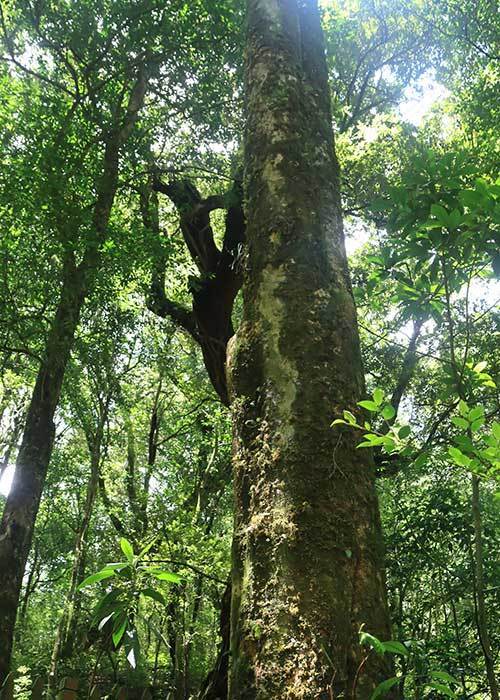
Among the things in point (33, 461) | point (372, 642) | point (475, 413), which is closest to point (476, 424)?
point (475, 413)

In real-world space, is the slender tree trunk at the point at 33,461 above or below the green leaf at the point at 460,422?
above

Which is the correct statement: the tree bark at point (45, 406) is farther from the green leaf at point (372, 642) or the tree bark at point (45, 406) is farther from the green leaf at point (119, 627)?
the green leaf at point (372, 642)

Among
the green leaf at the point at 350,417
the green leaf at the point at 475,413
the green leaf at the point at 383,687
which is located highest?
the green leaf at the point at 475,413

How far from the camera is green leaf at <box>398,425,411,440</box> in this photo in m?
1.33

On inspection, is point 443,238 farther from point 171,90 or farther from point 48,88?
point 48,88

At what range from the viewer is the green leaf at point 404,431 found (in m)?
1.33

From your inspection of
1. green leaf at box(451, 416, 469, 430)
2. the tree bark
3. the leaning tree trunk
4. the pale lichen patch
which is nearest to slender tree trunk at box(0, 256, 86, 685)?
the tree bark

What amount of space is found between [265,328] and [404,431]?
463mm

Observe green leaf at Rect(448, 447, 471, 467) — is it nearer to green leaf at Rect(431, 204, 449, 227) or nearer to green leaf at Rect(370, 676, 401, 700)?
green leaf at Rect(370, 676, 401, 700)

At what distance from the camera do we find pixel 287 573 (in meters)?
1.14

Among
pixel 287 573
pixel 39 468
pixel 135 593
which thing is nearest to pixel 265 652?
pixel 287 573

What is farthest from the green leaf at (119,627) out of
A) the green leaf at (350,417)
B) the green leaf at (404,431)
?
the green leaf at (404,431)

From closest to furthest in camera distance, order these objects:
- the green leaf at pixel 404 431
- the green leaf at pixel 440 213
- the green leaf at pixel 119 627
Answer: the green leaf at pixel 119 627 < the green leaf at pixel 404 431 < the green leaf at pixel 440 213

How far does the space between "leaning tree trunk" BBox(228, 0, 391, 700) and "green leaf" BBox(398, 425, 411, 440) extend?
0.10m
